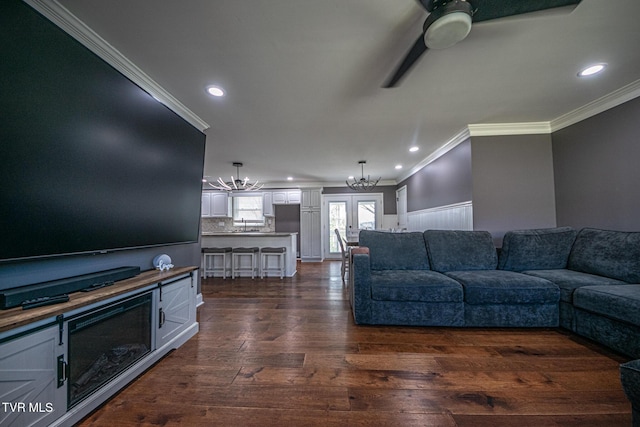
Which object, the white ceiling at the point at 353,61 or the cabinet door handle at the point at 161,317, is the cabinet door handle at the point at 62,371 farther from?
the white ceiling at the point at 353,61

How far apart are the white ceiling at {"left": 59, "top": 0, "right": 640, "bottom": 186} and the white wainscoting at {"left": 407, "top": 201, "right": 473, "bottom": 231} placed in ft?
4.10

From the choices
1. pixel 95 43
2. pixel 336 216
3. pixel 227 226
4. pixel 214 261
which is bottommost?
pixel 214 261

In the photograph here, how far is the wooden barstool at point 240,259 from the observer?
4.79m

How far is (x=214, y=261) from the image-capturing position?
4.95 metres

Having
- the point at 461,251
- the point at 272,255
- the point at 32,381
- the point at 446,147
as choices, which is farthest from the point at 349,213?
the point at 32,381

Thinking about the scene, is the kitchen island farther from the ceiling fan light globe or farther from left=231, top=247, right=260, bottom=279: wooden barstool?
the ceiling fan light globe

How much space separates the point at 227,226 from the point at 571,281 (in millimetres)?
7629

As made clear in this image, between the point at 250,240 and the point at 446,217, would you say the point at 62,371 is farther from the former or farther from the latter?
the point at 446,217

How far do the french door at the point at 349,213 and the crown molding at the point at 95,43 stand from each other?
531 cm

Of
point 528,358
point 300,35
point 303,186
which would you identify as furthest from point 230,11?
point 303,186

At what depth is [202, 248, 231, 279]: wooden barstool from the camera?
4.77 m

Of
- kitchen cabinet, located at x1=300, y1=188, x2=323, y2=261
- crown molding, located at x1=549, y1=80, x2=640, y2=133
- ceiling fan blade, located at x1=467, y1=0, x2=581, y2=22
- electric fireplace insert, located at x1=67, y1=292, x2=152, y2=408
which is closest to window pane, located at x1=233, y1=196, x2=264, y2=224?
kitchen cabinet, located at x1=300, y1=188, x2=323, y2=261

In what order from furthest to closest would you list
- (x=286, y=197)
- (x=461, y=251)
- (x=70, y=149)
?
(x=286, y=197) < (x=461, y=251) < (x=70, y=149)

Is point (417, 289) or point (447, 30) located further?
point (417, 289)
